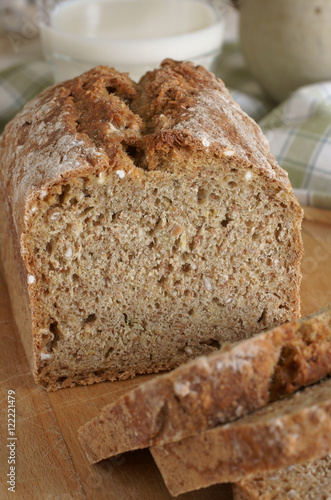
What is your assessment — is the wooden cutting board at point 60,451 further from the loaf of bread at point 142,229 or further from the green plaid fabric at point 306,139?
the green plaid fabric at point 306,139

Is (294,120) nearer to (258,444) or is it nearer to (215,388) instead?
(215,388)

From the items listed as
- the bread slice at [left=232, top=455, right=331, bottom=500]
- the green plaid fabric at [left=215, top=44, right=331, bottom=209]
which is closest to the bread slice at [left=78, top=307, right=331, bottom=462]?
the bread slice at [left=232, top=455, right=331, bottom=500]

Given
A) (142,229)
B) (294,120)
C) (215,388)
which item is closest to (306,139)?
(294,120)

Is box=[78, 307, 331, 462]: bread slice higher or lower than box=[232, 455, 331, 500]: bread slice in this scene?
higher

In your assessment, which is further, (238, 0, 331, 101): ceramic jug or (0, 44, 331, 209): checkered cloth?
(238, 0, 331, 101): ceramic jug

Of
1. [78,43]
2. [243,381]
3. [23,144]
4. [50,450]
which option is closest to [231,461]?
[243,381]

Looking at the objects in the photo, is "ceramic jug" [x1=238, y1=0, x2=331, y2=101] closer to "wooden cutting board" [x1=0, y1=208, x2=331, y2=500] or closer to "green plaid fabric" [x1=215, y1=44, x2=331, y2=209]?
"green plaid fabric" [x1=215, y1=44, x2=331, y2=209]

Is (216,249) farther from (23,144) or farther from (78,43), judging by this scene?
(78,43)

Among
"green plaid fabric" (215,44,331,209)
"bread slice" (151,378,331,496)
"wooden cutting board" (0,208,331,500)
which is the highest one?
"bread slice" (151,378,331,496)
